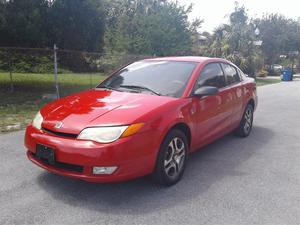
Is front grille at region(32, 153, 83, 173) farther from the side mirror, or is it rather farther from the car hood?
the side mirror

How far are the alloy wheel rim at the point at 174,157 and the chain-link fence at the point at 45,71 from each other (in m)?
7.00

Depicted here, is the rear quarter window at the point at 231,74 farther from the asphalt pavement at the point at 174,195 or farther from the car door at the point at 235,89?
the asphalt pavement at the point at 174,195

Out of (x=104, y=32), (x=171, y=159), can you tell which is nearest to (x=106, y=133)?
(x=171, y=159)

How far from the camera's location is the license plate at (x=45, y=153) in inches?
140

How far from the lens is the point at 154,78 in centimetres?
471

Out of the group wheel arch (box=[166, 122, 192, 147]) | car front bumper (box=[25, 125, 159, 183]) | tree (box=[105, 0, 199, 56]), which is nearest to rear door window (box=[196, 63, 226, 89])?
wheel arch (box=[166, 122, 192, 147])

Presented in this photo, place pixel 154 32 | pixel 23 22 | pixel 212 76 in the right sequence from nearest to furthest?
pixel 212 76 < pixel 23 22 < pixel 154 32

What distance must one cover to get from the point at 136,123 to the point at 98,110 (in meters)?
0.55

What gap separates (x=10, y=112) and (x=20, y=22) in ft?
12.9

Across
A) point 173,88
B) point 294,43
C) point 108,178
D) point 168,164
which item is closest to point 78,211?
point 108,178

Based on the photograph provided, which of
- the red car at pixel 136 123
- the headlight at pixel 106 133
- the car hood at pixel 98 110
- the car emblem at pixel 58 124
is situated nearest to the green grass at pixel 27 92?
the car hood at pixel 98 110

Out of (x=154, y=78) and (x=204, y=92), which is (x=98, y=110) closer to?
(x=154, y=78)

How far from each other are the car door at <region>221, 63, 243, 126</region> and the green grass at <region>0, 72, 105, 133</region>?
14.0 feet

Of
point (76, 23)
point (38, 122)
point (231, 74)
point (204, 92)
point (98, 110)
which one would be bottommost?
point (38, 122)
